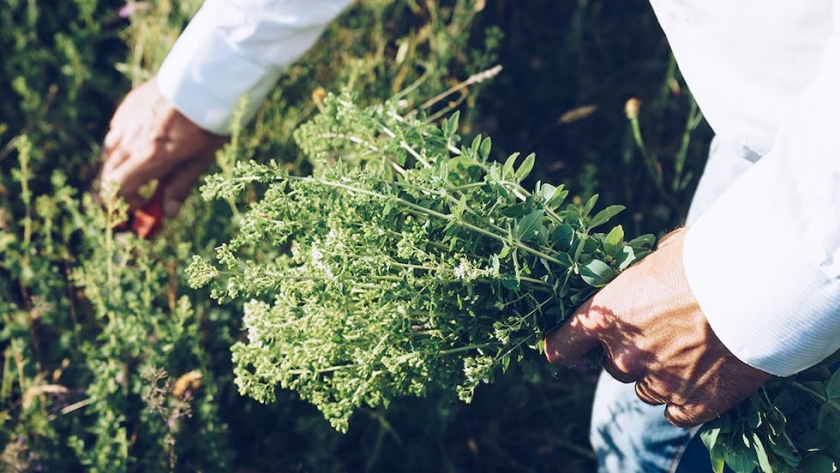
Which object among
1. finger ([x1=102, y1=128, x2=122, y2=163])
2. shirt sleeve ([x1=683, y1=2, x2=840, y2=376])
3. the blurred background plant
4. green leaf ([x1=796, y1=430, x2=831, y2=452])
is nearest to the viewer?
shirt sleeve ([x1=683, y1=2, x2=840, y2=376])

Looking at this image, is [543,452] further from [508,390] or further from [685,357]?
[685,357]

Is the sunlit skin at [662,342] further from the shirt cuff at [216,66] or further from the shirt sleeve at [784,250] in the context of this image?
the shirt cuff at [216,66]

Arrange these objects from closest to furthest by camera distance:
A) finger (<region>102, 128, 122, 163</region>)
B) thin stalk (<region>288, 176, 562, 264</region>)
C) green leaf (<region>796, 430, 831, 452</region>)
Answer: thin stalk (<region>288, 176, 562, 264</region>) < green leaf (<region>796, 430, 831, 452</region>) < finger (<region>102, 128, 122, 163</region>)

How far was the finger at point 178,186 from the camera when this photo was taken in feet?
6.63

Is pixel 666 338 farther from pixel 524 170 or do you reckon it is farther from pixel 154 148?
pixel 154 148

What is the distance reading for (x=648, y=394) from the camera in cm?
143

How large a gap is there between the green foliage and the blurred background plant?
0.37 meters

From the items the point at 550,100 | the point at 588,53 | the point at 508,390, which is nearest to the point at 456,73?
the point at 550,100

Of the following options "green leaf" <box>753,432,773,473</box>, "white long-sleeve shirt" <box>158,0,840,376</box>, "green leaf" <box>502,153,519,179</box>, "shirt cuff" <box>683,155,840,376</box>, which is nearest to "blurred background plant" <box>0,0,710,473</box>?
"green leaf" <box>502,153,519,179</box>

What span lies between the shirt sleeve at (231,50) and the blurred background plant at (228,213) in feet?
0.46

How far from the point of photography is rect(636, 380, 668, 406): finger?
4.63 feet

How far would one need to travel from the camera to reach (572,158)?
2689mm

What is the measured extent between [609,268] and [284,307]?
582 millimetres

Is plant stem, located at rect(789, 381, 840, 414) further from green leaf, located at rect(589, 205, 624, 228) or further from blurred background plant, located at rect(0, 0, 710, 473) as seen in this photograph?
blurred background plant, located at rect(0, 0, 710, 473)
